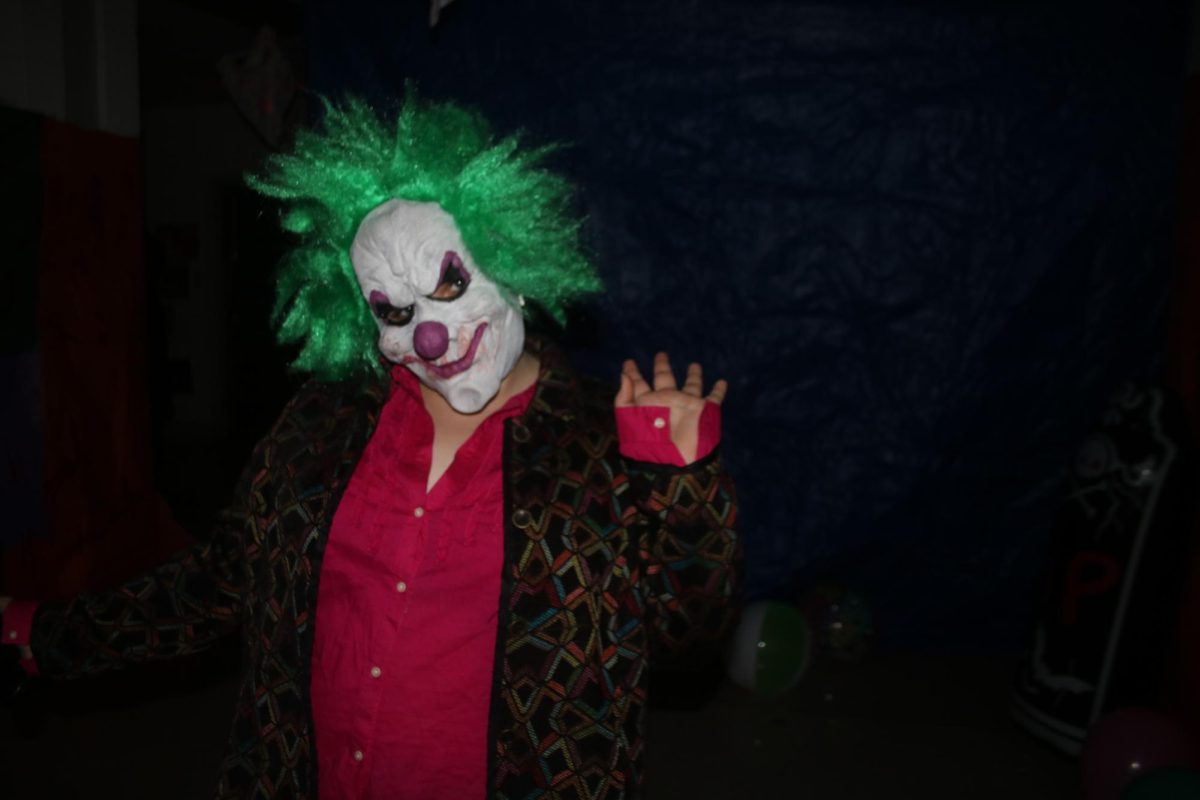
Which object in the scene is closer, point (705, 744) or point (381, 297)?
point (381, 297)

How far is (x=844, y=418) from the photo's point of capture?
9.93 ft

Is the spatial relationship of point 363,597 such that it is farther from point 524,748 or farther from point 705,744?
point 705,744

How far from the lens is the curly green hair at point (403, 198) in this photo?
1.26 m

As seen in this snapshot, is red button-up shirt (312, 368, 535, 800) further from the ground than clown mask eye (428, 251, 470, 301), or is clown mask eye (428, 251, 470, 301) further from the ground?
clown mask eye (428, 251, 470, 301)

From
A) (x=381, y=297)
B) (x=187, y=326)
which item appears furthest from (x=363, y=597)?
(x=187, y=326)

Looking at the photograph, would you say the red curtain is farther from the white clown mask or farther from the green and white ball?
the green and white ball

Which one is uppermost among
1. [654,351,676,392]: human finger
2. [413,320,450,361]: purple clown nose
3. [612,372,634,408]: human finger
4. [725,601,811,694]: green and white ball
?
[413,320,450,361]: purple clown nose

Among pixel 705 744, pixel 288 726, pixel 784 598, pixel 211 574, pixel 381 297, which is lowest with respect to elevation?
pixel 705 744

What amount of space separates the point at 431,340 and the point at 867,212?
2.18 m

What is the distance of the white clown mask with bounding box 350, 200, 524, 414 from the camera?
1.22 metres

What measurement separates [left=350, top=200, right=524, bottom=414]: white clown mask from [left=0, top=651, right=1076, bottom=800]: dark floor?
170 cm

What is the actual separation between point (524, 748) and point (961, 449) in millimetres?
2367

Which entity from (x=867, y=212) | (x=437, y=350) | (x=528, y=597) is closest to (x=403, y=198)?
(x=437, y=350)

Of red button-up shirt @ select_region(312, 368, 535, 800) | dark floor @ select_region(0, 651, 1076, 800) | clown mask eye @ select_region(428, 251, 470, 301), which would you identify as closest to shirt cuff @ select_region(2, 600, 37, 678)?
red button-up shirt @ select_region(312, 368, 535, 800)
